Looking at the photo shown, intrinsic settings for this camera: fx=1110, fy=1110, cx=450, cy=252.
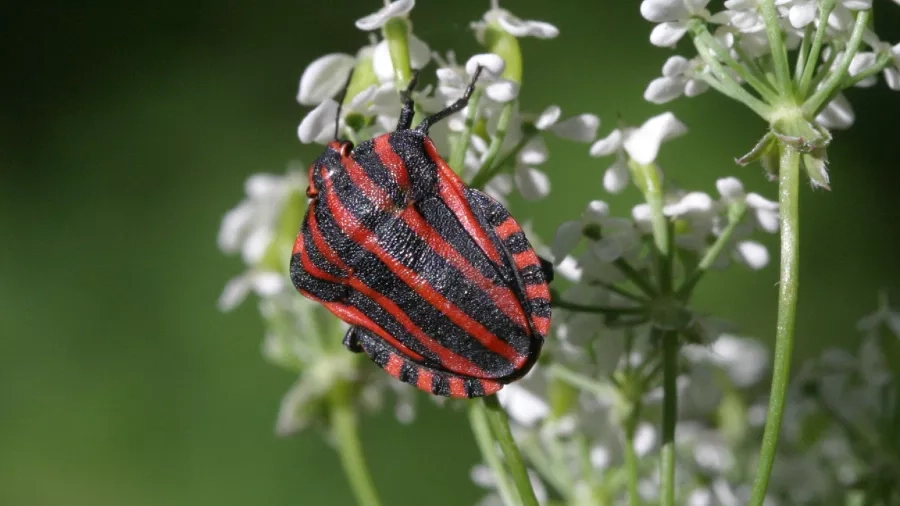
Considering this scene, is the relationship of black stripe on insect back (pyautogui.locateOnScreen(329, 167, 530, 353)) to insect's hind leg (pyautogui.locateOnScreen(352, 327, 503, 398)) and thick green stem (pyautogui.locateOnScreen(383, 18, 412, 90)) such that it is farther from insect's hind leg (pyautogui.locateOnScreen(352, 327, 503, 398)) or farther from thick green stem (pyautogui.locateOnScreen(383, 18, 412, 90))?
thick green stem (pyautogui.locateOnScreen(383, 18, 412, 90))

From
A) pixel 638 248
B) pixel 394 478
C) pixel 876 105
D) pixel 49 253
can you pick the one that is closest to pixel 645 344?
pixel 638 248

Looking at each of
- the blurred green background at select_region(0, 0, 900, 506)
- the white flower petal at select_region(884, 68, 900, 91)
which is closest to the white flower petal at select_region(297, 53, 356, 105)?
the white flower petal at select_region(884, 68, 900, 91)

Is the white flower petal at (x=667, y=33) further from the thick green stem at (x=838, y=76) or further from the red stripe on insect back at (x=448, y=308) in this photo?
the red stripe on insect back at (x=448, y=308)

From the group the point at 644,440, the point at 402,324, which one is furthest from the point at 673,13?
the point at 644,440

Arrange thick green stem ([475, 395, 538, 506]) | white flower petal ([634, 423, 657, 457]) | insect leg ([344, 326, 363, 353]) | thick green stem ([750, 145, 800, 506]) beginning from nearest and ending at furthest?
thick green stem ([750, 145, 800, 506]) < thick green stem ([475, 395, 538, 506]) < insect leg ([344, 326, 363, 353]) < white flower petal ([634, 423, 657, 457])

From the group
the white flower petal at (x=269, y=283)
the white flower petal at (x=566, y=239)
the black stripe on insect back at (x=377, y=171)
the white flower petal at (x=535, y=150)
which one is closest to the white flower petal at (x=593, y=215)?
the white flower petal at (x=566, y=239)

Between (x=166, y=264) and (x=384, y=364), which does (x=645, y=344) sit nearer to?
(x=384, y=364)
